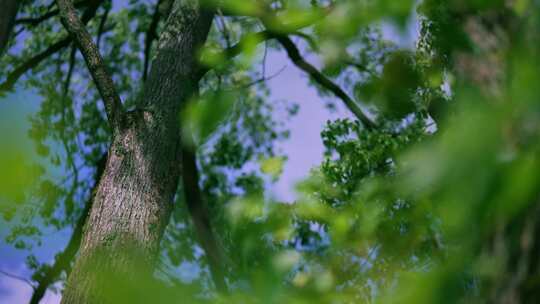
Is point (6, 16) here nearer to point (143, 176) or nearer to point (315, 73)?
point (143, 176)

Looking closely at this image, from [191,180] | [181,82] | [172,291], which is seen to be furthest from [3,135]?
[191,180]

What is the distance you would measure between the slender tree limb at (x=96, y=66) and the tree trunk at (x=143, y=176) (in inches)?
3.8

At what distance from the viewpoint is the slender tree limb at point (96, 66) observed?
12.6 ft

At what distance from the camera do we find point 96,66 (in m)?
3.93

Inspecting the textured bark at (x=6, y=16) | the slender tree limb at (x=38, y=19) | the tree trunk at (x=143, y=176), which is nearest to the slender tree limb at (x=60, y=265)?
the slender tree limb at (x=38, y=19)

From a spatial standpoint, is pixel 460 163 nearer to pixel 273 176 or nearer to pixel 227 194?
pixel 273 176

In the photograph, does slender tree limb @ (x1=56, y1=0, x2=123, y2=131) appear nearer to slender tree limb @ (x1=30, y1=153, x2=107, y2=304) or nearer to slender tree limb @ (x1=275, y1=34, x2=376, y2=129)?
slender tree limb @ (x1=30, y1=153, x2=107, y2=304)

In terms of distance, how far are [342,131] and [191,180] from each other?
7.62 feet

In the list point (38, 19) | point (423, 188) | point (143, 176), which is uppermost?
point (38, 19)

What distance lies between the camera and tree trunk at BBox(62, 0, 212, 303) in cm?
323

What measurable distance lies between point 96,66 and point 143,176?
923mm

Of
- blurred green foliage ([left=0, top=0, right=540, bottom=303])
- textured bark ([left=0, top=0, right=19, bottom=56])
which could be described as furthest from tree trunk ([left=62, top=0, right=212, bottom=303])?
blurred green foliage ([left=0, top=0, right=540, bottom=303])

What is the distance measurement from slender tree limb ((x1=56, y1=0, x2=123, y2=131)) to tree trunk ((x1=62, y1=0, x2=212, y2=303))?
0.32 feet

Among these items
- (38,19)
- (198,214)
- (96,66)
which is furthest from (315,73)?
(38,19)
